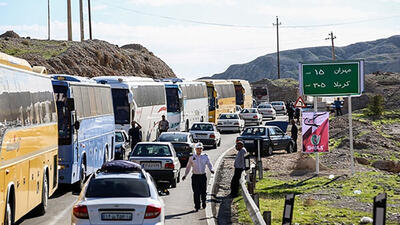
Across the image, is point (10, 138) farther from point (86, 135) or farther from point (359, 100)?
point (359, 100)

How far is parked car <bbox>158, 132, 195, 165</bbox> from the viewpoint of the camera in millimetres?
30484

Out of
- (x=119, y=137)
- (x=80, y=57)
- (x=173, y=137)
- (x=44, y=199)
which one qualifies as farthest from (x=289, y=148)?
(x=80, y=57)

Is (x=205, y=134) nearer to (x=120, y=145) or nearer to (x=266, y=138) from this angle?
(x=266, y=138)

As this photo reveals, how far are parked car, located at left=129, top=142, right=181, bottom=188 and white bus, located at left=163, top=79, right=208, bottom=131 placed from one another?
76.4ft

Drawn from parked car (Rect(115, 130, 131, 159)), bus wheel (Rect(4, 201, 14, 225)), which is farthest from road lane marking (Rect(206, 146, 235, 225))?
bus wheel (Rect(4, 201, 14, 225))

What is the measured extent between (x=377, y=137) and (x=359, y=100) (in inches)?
1513

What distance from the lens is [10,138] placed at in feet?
45.2

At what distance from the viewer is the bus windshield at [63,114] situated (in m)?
21.5

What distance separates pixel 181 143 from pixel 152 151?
682 cm

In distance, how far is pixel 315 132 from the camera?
92.2 feet

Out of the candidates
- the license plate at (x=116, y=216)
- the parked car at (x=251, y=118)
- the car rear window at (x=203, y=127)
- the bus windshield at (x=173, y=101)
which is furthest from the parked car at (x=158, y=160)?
the parked car at (x=251, y=118)

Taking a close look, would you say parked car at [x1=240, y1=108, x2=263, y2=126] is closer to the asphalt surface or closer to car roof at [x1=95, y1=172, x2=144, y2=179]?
the asphalt surface

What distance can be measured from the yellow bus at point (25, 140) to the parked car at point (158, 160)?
3799mm

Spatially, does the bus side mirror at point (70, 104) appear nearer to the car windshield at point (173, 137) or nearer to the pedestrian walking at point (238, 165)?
the pedestrian walking at point (238, 165)
